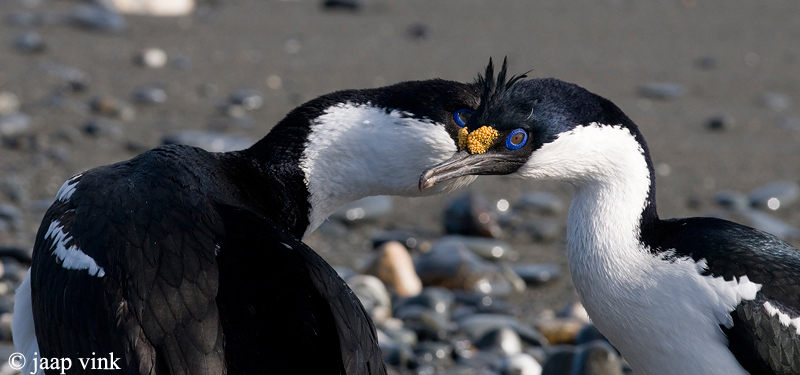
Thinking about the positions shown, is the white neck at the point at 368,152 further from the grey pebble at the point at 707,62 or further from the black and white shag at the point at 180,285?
the grey pebble at the point at 707,62

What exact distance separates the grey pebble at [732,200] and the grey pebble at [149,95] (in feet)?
16.4

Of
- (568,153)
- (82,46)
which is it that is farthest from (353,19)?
(568,153)

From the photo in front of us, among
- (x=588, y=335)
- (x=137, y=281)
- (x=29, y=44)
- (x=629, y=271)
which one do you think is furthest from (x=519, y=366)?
→ (x=29, y=44)

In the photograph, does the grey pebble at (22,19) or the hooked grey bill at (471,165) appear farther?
the grey pebble at (22,19)

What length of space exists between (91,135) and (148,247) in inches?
202

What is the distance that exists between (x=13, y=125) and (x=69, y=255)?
5.04 metres

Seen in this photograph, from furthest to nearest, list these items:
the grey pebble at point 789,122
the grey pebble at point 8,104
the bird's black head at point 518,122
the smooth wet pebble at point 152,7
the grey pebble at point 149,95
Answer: the smooth wet pebble at point 152,7 → the grey pebble at point 789,122 → the grey pebble at point 149,95 → the grey pebble at point 8,104 → the bird's black head at point 518,122

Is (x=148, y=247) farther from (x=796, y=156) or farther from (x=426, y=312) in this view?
(x=796, y=156)

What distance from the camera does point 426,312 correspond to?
225 inches

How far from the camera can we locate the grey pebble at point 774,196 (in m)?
7.71

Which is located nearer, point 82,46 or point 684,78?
point 82,46

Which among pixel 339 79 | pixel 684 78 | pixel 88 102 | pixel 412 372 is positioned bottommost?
pixel 412 372

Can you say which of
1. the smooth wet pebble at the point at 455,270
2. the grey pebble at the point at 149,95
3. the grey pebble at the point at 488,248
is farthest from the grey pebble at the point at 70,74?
the smooth wet pebble at the point at 455,270

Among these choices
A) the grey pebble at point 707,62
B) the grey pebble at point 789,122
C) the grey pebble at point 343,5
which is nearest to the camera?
the grey pebble at point 789,122
